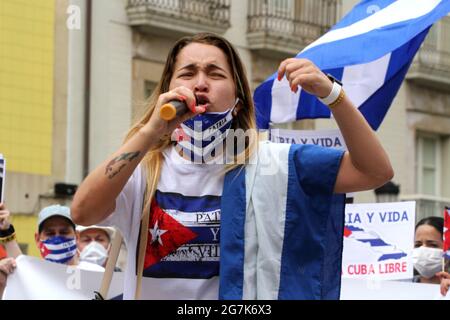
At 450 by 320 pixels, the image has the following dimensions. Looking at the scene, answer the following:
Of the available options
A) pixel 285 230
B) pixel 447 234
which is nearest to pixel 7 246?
pixel 447 234

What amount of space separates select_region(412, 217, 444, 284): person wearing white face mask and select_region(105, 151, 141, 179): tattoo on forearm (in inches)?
202

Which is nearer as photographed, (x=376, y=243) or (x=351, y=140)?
(x=351, y=140)

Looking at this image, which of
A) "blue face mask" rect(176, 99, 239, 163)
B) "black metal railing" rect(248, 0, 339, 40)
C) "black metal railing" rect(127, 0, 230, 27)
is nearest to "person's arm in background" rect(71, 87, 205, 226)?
"blue face mask" rect(176, 99, 239, 163)

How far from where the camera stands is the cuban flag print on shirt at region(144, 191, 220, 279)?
4066 mm

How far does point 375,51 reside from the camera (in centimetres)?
884

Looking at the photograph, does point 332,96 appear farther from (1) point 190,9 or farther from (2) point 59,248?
(1) point 190,9

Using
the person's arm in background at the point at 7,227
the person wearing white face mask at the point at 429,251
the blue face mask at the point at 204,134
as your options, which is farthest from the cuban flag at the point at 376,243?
the blue face mask at the point at 204,134

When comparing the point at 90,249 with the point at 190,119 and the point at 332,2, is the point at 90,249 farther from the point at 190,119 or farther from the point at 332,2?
the point at 332,2

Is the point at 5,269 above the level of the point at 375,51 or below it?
below

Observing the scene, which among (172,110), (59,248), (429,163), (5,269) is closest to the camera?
(172,110)

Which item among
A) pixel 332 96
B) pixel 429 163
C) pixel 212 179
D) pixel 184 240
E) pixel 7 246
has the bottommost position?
pixel 7 246

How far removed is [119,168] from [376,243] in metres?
5.45

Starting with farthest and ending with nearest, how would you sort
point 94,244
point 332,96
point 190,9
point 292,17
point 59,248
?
point 292,17 → point 190,9 → point 94,244 → point 59,248 → point 332,96
